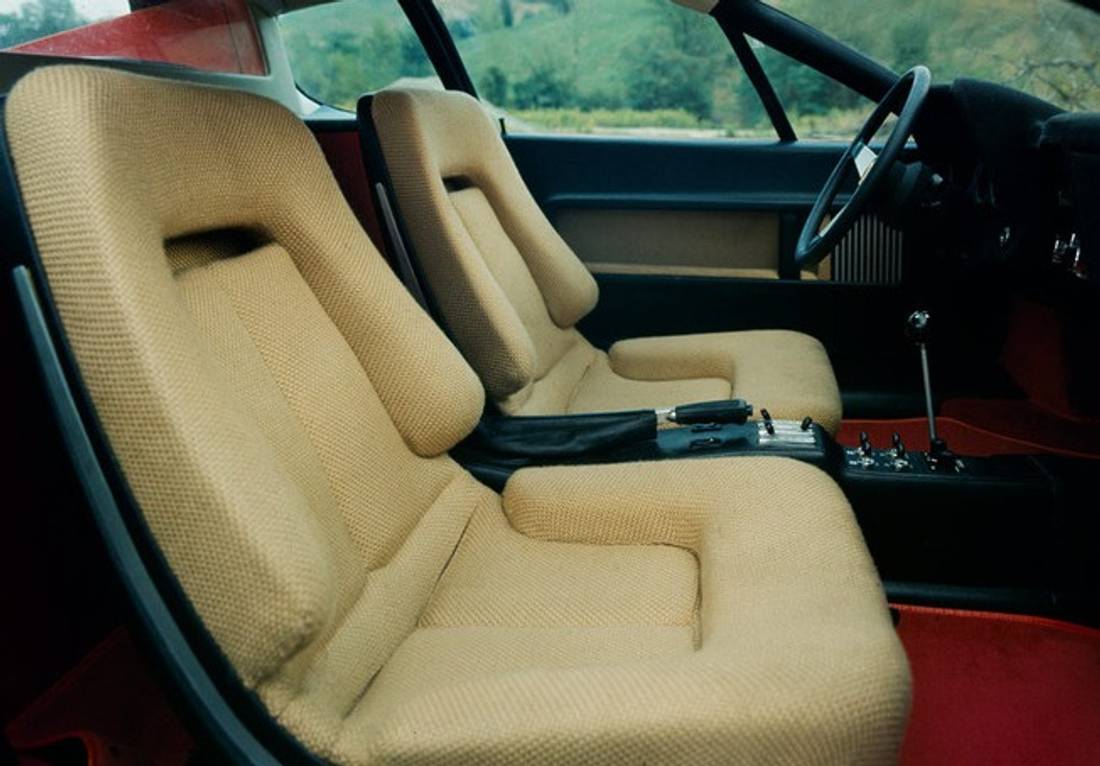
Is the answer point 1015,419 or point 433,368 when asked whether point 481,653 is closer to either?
point 433,368

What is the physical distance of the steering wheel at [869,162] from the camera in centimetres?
136

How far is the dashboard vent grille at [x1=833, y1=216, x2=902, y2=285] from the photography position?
2141 mm

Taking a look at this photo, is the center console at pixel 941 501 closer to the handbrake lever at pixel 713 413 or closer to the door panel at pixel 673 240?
the handbrake lever at pixel 713 413

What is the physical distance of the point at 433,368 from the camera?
1.19 metres

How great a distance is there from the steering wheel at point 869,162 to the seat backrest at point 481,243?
0.50 m

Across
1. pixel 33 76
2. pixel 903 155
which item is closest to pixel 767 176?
pixel 903 155

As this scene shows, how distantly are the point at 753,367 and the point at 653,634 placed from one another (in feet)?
2.82

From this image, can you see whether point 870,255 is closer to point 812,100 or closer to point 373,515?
point 812,100

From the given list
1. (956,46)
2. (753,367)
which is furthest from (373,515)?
(956,46)

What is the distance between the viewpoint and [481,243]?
179cm

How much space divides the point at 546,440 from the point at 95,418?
76 cm

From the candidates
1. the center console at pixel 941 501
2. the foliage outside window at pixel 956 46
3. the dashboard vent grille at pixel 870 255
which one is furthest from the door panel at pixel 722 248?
the center console at pixel 941 501

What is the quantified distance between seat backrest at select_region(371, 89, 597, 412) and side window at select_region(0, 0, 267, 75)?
18.7 inches

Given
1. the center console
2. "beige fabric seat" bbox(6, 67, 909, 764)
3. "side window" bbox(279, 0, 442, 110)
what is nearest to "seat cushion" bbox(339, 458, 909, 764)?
"beige fabric seat" bbox(6, 67, 909, 764)
